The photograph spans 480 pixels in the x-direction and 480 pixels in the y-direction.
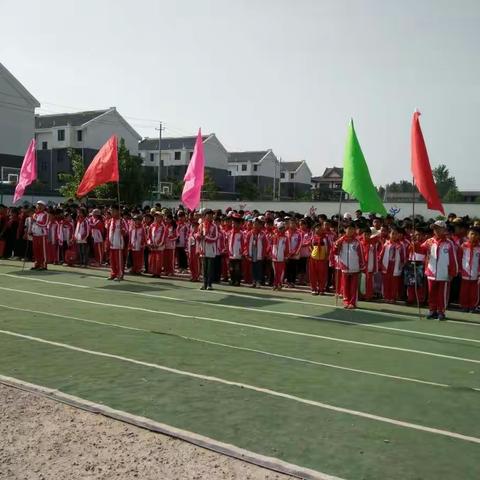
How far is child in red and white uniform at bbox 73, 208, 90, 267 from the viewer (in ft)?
61.2

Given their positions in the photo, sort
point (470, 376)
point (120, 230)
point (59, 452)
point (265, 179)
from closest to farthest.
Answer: point (59, 452)
point (470, 376)
point (120, 230)
point (265, 179)

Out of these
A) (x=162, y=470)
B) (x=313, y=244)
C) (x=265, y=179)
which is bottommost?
(x=162, y=470)

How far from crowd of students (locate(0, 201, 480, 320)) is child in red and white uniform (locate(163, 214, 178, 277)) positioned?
3 centimetres

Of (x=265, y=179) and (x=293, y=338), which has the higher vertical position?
(x=265, y=179)

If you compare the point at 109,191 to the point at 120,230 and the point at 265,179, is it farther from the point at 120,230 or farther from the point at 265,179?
the point at 265,179

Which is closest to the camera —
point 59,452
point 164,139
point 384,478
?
point 384,478

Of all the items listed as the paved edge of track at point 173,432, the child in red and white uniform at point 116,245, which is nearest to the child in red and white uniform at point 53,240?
the child in red and white uniform at point 116,245

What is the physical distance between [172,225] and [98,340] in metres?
9.06

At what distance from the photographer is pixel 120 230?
611 inches

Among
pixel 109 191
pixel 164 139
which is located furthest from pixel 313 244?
pixel 164 139

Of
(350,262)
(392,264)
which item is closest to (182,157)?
(392,264)

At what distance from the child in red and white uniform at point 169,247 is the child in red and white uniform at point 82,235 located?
2.97 metres

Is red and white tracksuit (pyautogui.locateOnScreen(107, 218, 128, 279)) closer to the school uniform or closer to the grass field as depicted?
the school uniform

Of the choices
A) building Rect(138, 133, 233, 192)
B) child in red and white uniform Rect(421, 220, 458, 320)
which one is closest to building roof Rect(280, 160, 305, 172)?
building Rect(138, 133, 233, 192)
